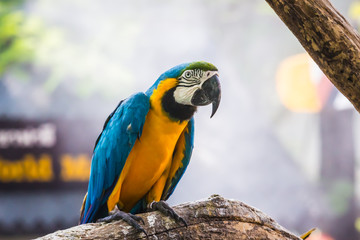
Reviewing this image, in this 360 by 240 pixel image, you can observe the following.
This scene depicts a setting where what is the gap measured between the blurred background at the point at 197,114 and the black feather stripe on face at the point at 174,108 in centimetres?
247

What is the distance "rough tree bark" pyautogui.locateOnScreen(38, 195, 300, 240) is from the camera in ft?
4.61

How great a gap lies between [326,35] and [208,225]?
2.56ft

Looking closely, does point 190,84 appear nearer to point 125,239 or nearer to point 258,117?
point 125,239

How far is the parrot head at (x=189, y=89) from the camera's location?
1.62m

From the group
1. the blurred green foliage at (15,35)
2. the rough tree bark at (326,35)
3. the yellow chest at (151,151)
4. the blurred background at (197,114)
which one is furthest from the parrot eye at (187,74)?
the blurred green foliage at (15,35)

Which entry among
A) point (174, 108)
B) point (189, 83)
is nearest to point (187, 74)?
point (189, 83)

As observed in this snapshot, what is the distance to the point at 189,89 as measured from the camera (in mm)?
1626

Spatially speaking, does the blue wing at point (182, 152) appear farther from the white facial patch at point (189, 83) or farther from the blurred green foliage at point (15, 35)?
the blurred green foliage at point (15, 35)

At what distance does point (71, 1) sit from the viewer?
4.11 metres

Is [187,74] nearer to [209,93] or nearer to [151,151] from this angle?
[209,93]

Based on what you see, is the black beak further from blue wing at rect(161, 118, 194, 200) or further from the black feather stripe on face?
blue wing at rect(161, 118, 194, 200)

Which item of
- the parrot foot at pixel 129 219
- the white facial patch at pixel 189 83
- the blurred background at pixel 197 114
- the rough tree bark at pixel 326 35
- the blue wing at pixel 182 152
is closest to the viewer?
the rough tree bark at pixel 326 35

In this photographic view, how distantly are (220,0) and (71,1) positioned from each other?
5.24ft

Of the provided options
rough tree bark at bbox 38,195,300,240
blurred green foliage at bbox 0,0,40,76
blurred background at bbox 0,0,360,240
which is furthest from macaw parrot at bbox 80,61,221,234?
blurred green foliage at bbox 0,0,40,76
